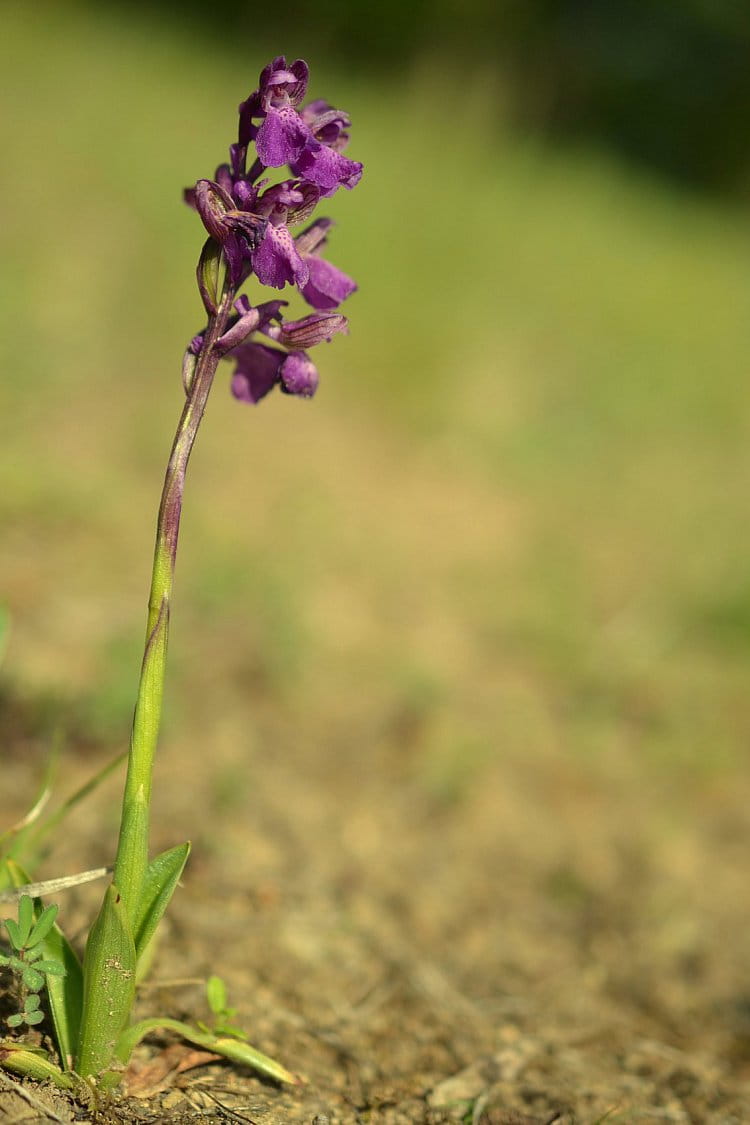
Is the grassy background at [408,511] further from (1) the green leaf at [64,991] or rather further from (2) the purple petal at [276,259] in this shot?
(2) the purple petal at [276,259]

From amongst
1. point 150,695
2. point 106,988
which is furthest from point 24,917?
point 150,695

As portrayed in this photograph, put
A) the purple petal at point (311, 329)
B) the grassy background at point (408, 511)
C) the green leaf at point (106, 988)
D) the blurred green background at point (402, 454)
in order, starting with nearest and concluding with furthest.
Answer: the green leaf at point (106, 988) < the purple petal at point (311, 329) < the grassy background at point (408, 511) < the blurred green background at point (402, 454)

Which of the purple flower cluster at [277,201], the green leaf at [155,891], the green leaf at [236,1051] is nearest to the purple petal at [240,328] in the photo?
the purple flower cluster at [277,201]

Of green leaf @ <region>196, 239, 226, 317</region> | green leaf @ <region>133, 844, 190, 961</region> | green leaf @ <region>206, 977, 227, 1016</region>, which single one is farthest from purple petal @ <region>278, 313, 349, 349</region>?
green leaf @ <region>206, 977, 227, 1016</region>

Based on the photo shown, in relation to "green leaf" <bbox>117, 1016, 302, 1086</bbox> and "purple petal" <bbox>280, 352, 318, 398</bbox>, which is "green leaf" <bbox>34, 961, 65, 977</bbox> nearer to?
"green leaf" <bbox>117, 1016, 302, 1086</bbox>

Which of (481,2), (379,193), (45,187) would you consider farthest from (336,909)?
(481,2)

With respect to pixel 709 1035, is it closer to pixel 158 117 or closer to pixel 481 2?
pixel 158 117
